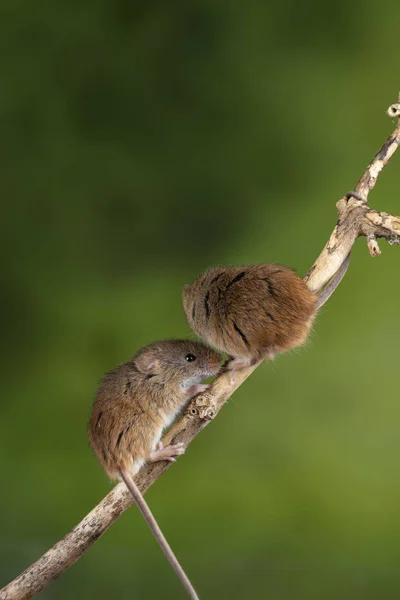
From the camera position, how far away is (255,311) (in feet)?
4.66

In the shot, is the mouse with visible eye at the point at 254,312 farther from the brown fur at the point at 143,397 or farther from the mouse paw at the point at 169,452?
the mouse paw at the point at 169,452

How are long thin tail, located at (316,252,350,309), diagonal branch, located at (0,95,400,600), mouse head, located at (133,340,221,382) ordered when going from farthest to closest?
1. long thin tail, located at (316,252,350,309)
2. mouse head, located at (133,340,221,382)
3. diagonal branch, located at (0,95,400,600)

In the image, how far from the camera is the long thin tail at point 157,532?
1.20 m

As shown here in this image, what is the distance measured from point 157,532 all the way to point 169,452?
0.49 ft

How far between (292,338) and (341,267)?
23 cm

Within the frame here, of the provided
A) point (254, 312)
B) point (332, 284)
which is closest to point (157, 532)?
point (254, 312)

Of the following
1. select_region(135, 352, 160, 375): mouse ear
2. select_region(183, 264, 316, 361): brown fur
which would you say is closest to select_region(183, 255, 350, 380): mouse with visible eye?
select_region(183, 264, 316, 361): brown fur

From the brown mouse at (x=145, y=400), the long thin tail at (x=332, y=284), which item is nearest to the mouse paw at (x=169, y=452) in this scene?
the brown mouse at (x=145, y=400)

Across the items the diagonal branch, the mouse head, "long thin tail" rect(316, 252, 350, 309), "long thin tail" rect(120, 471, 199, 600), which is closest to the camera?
"long thin tail" rect(120, 471, 199, 600)

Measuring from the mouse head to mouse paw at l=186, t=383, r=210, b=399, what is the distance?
2 centimetres

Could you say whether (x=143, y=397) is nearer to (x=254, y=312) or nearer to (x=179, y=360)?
(x=179, y=360)

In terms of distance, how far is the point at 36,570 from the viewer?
4.40ft

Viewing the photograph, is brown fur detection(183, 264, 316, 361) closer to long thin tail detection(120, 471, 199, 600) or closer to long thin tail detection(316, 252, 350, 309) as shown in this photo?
long thin tail detection(316, 252, 350, 309)

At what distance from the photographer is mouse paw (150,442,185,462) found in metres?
1.36
